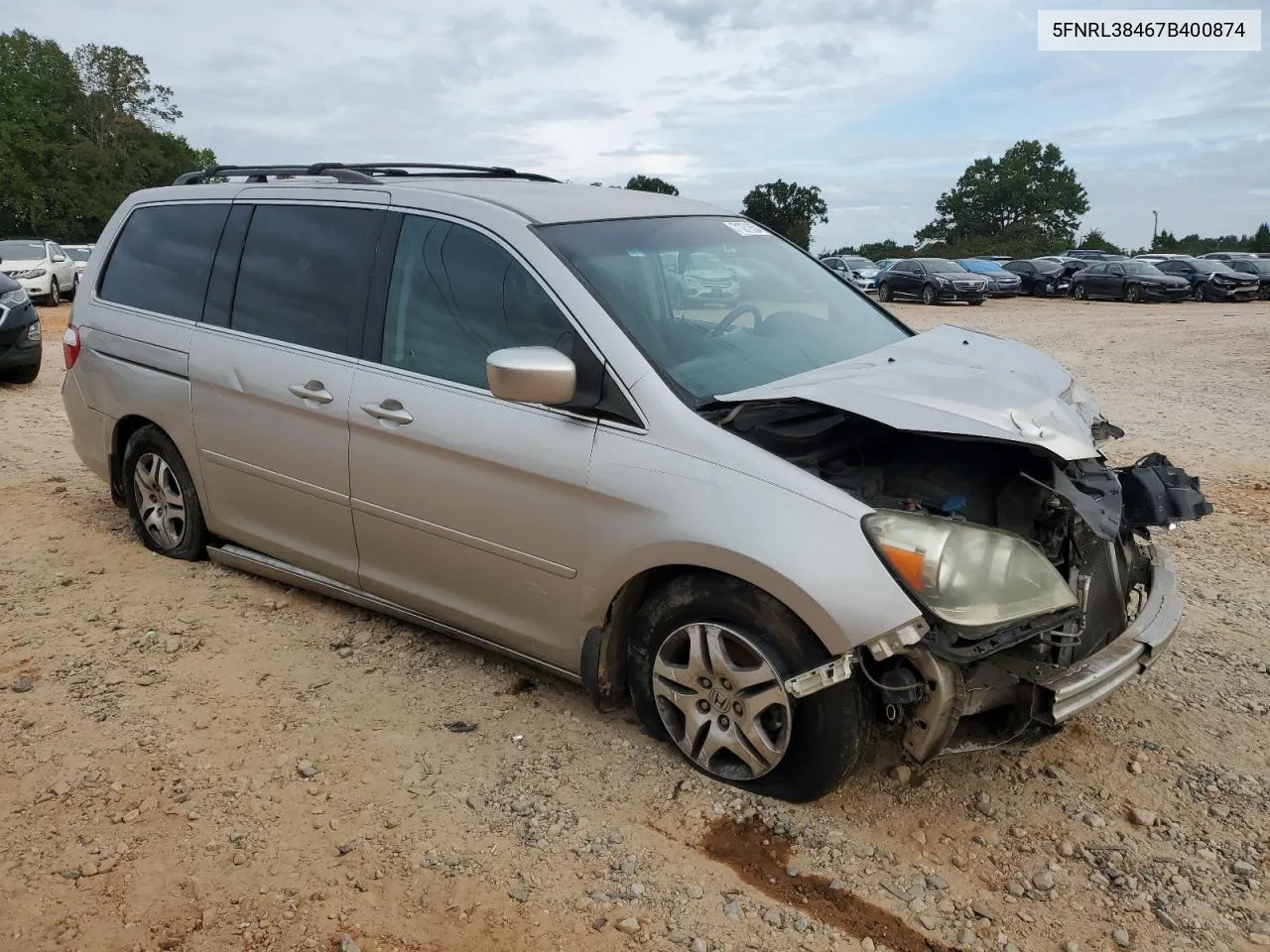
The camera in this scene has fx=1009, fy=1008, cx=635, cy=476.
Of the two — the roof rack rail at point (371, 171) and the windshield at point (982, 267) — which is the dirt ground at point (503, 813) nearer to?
the roof rack rail at point (371, 171)

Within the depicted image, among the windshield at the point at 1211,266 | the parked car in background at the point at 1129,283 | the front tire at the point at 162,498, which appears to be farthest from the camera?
the windshield at the point at 1211,266

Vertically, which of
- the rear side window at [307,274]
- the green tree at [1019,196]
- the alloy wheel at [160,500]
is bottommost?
the alloy wheel at [160,500]

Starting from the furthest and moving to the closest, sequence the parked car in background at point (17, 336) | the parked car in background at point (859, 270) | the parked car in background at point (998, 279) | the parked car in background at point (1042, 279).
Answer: the parked car in background at point (1042, 279), the parked car in background at point (998, 279), the parked car in background at point (859, 270), the parked car in background at point (17, 336)

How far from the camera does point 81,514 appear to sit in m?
5.90

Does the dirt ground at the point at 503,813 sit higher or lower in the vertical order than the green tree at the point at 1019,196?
lower

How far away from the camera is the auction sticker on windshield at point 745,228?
435 cm

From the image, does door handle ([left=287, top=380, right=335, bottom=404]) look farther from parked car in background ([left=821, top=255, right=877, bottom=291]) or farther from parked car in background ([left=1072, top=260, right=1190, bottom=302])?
parked car in background ([left=1072, top=260, right=1190, bottom=302])

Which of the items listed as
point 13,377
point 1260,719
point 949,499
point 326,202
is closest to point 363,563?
point 326,202

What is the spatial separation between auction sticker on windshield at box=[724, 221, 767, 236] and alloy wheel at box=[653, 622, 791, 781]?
1.98 meters

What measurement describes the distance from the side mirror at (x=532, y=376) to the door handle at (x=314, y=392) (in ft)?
3.43

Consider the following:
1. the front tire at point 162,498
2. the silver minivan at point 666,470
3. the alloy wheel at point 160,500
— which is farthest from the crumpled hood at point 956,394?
the alloy wheel at point 160,500

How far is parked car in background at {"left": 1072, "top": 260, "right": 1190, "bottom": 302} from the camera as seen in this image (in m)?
30.8

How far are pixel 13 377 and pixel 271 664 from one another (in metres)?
8.44

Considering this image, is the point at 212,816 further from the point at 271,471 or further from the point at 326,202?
the point at 326,202
